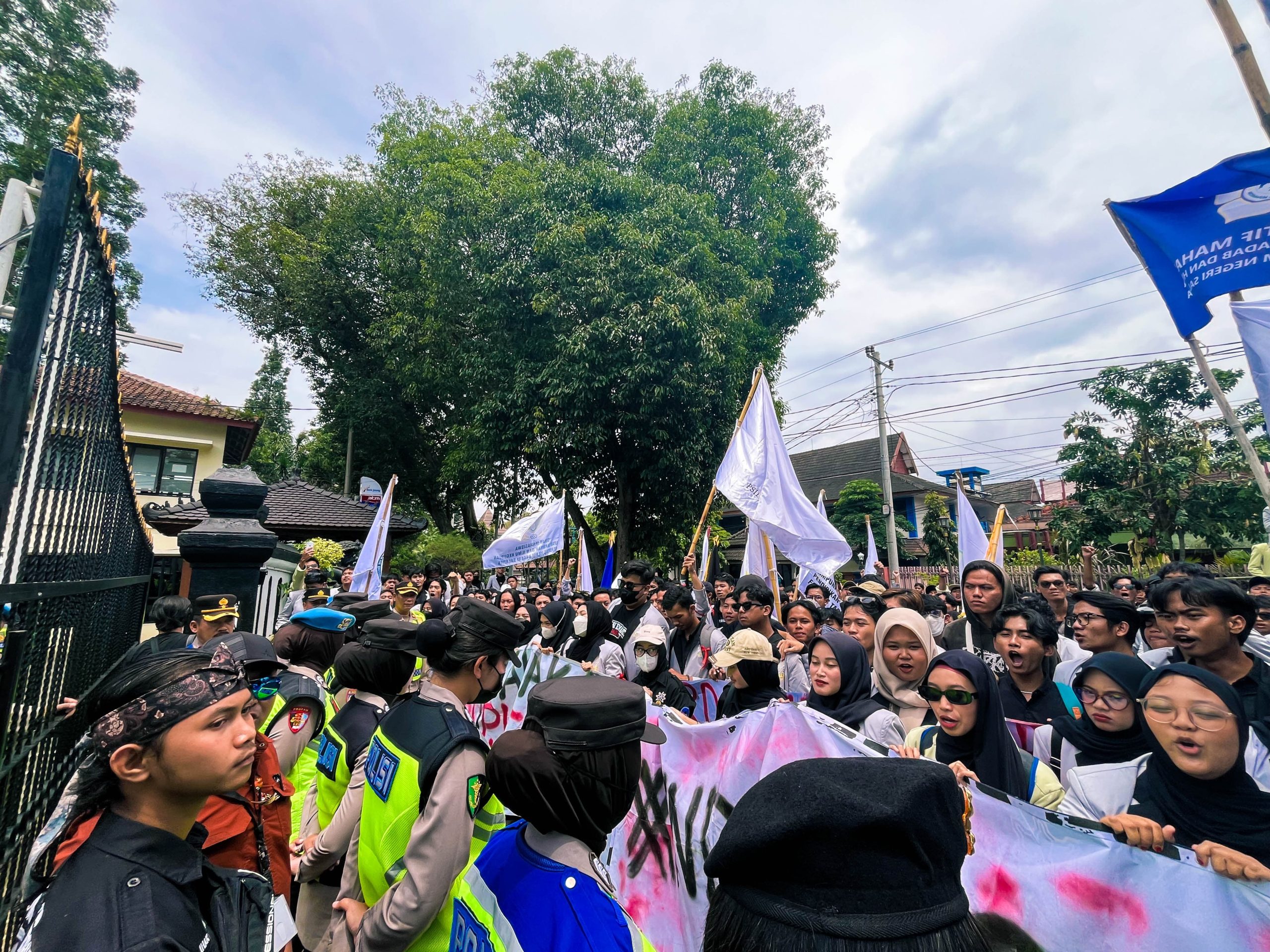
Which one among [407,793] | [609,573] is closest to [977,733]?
[407,793]

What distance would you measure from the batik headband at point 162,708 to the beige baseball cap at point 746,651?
2.71 metres

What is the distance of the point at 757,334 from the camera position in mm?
17656

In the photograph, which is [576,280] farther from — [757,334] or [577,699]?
[577,699]

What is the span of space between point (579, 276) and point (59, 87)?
15.0 m

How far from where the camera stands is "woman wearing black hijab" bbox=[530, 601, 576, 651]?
709 centimetres

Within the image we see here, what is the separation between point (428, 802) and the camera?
1.79 m

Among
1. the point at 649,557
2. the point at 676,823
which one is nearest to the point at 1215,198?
the point at 676,823

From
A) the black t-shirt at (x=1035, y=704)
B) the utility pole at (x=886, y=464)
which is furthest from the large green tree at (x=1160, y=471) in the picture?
the black t-shirt at (x=1035, y=704)

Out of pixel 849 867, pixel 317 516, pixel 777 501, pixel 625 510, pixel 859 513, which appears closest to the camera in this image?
pixel 849 867

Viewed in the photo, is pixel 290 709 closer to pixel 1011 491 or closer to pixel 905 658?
pixel 905 658

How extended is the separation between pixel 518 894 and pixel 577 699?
0.39 m

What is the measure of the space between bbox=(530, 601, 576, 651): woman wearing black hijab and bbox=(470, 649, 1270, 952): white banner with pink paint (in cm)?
385

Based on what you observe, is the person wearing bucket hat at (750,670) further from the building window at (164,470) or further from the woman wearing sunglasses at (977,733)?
the building window at (164,470)

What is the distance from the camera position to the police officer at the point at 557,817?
1270 mm
